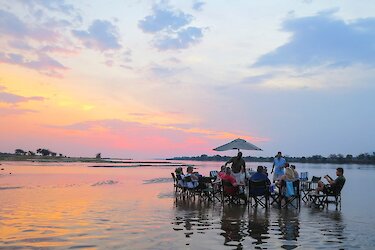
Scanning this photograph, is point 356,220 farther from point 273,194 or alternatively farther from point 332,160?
point 332,160

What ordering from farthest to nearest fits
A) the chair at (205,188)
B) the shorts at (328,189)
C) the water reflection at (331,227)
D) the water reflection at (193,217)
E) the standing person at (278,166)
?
1. the chair at (205,188)
2. the standing person at (278,166)
3. the shorts at (328,189)
4. the water reflection at (193,217)
5. the water reflection at (331,227)

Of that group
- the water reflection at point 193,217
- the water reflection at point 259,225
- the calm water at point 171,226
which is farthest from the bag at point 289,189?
the water reflection at point 193,217

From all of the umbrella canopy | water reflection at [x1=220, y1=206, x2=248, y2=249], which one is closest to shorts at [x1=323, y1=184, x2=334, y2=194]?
water reflection at [x1=220, y1=206, x2=248, y2=249]

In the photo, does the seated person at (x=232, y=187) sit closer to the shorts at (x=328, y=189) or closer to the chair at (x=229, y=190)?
the chair at (x=229, y=190)

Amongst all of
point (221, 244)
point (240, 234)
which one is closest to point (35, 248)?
point (221, 244)

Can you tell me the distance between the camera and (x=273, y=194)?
46.1 feet

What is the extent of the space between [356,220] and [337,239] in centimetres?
329

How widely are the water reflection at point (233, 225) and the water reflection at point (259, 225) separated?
0.18 m

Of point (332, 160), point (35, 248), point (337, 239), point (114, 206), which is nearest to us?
point (35, 248)

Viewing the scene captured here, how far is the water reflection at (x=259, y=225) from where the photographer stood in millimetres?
8250

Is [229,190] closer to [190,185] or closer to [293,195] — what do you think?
[293,195]

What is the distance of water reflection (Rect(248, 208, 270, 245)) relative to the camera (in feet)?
27.1

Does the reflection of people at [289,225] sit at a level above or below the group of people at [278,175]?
below

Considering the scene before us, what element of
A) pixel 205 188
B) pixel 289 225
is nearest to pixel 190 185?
pixel 205 188
